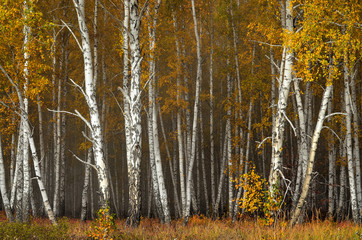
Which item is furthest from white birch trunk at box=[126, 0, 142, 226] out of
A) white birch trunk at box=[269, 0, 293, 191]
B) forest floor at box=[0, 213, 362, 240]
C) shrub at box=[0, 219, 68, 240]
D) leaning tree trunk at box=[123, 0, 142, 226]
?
white birch trunk at box=[269, 0, 293, 191]

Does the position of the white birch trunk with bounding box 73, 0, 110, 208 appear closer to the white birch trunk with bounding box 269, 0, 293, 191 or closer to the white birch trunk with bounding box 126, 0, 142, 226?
the white birch trunk with bounding box 126, 0, 142, 226

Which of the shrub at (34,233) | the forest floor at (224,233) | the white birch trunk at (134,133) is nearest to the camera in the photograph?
the forest floor at (224,233)

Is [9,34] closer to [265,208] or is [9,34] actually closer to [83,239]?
[83,239]

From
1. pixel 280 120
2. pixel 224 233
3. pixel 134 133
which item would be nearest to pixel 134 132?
pixel 134 133

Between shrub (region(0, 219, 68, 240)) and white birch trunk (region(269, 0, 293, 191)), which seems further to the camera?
white birch trunk (region(269, 0, 293, 191))

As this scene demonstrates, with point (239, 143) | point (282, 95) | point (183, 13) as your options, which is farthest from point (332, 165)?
point (183, 13)

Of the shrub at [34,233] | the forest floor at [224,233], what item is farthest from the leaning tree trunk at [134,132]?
the shrub at [34,233]

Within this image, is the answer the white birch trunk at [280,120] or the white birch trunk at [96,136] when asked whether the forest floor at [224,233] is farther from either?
the white birch trunk at [280,120]

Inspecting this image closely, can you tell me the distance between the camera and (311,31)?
8.02 meters

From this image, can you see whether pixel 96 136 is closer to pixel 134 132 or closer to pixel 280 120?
pixel 134 132

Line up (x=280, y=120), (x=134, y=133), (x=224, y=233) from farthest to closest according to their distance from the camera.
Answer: (x=134, y=133), (x=280, y=120), (x=224, y=233)

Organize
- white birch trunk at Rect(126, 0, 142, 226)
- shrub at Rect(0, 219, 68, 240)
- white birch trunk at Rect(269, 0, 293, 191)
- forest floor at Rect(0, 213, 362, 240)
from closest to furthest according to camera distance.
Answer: forest floor at Rect(0, 213, 362, 240)
shrub at Rect(0, 219, 68, 240)
white birch trunk at Rect(269, 0, 293, 191)
white birch trunk at Rect(126, 0, 142, 226)

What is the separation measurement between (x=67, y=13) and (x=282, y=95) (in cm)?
1242

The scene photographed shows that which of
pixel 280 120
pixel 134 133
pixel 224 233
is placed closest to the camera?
pixel 224 233
